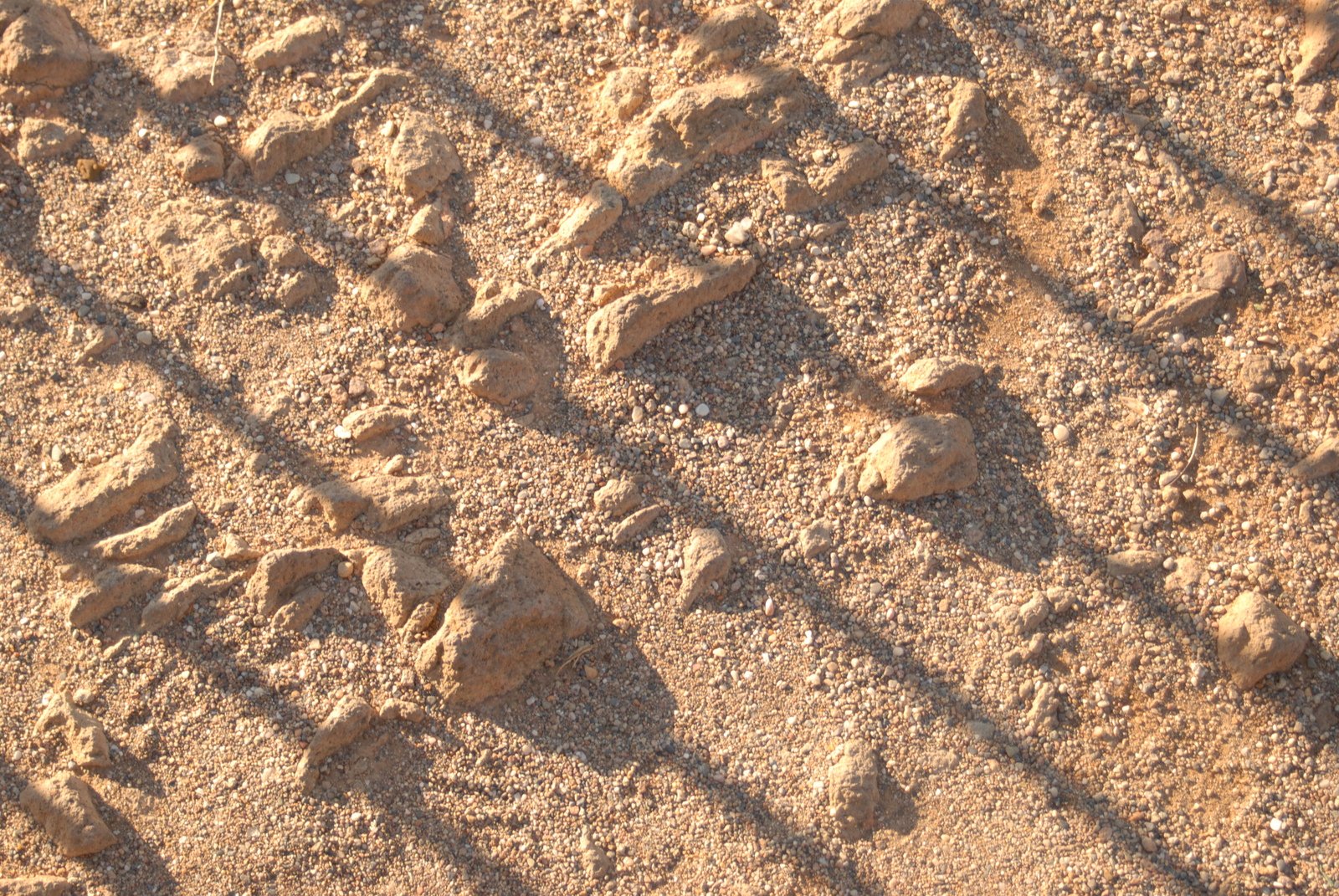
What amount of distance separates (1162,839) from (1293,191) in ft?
6.40

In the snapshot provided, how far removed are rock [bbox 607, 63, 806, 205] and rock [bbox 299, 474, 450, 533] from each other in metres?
1.12

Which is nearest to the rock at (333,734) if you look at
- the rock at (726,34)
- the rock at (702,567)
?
the rock at (702,567)

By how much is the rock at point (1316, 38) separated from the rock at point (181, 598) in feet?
11.7

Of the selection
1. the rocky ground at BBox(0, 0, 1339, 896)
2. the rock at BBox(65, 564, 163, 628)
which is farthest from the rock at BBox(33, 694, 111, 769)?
the rock at BBox(65, 564, 163, 628)

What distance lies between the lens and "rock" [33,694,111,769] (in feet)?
9.79

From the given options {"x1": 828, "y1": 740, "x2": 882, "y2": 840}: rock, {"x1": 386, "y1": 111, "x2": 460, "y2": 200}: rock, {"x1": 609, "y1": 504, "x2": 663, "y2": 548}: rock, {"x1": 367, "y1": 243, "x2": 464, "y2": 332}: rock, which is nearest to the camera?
{"x1": 828, "y1": 740, "x2": 882, "y2": 840}: rock

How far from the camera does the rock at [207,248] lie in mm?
3283

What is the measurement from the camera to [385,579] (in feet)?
9.74

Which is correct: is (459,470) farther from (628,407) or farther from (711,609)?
(711,609)

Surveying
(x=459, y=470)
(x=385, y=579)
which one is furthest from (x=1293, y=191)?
(x=385, y=579)

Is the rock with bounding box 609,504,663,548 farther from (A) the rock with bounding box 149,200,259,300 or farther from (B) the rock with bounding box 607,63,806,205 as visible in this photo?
(A) the rock with bounding box 149,200,259,300

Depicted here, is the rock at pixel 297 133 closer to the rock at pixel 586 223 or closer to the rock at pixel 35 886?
the rock at pixel 586 223

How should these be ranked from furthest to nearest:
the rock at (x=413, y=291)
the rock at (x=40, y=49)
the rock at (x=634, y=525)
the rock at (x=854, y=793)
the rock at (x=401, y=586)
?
the rock at (x=40, y=49)
the rock at (x=413, y=291)
the rock at (x=634, y=525)
the rock at (x=401, y=586)
the rock at (x=854, y=793)

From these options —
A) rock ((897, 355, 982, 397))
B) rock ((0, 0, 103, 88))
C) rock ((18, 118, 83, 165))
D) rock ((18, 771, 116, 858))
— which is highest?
rock ((0, 0, 103, 88))
